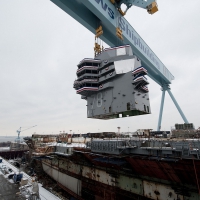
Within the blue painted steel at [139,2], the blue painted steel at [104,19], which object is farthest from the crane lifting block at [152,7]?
the blue painted steel at [104,19]

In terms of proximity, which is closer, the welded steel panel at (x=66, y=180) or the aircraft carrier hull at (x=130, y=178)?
the aircraft carrier hull at (x=130, y=178)

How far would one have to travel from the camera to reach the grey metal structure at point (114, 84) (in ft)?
47.7

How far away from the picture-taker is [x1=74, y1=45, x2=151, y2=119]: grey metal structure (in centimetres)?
1453

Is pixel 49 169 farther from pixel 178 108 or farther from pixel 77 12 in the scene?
pixel 178 108

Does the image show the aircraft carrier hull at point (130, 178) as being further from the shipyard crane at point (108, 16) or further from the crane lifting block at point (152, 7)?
the crane lifting block at point (152, 7)

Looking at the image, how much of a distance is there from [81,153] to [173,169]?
928 centimetres

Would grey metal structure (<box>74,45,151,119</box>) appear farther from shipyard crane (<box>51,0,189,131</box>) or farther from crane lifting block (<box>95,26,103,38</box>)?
shipyard crane (<box>51,0,189,131</box>)

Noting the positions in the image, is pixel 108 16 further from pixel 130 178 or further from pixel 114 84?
pixel 130 178

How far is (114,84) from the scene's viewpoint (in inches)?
631

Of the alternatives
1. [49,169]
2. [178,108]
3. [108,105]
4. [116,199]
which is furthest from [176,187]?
[178,108]

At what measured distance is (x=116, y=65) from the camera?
15.9 meters

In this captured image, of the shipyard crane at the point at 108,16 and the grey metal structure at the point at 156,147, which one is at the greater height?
the shipyard crane at the point at 108,16

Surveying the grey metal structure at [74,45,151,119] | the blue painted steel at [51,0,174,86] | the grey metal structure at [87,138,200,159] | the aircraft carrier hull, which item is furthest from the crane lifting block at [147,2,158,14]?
the aircraft carrier hull

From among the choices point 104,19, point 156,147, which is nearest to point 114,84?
point 104,19
